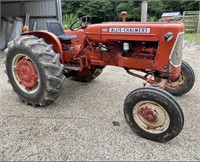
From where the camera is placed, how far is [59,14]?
23.5ft

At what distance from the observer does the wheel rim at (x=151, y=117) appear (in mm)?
2229

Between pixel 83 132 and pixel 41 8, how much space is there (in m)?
7.14

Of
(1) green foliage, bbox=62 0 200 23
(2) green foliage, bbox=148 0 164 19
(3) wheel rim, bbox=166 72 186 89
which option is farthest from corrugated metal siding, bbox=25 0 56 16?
(2) green foliage, bbox=148 0 164 19

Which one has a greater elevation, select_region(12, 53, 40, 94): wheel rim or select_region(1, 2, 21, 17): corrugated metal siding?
select_region(1, 2, 21, 17): corrugated metal siding

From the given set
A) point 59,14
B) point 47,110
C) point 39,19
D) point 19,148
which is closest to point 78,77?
point 47,110

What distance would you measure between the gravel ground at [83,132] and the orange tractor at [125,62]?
0.15m

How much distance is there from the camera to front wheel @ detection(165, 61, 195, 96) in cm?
318

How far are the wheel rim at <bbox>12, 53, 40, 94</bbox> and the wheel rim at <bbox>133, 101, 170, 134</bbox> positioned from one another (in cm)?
133

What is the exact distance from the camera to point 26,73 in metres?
2.99

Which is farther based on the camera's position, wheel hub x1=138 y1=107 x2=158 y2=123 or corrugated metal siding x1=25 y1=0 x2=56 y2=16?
corrugated metal siding x1=25 y1=0 x2=56 y2=16

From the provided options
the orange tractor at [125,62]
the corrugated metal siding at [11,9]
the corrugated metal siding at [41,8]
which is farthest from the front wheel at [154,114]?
the corrugated metal siding at [11,9]

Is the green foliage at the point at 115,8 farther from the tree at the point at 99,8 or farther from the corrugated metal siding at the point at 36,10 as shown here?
the corrugated metal siding at the point at 36,10

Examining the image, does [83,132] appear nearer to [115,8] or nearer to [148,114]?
[148,114]

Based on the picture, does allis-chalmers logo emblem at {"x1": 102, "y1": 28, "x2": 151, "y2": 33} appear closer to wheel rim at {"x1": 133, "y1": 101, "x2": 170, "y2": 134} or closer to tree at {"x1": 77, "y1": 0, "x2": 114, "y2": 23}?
wheel rim at {"x1": 133, "y1": 101, "x2": 170, "y2": 134}
